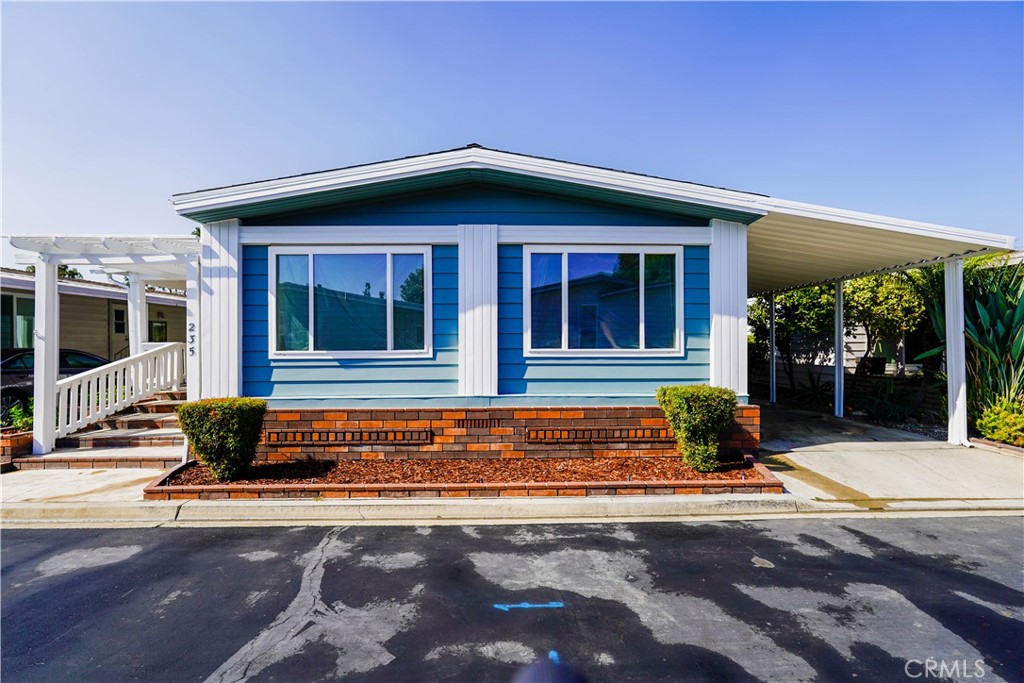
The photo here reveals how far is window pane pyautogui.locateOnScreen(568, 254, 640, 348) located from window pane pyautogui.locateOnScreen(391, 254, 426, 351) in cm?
209

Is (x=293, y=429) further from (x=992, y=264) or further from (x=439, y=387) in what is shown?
(x=992, y=264)

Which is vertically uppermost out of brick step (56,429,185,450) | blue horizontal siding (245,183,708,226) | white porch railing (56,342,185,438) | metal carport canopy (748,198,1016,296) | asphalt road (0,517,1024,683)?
blue horizontal siding (245,183,708,226)

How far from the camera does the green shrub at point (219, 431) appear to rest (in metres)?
4.99

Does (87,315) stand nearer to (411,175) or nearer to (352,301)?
(352,301)

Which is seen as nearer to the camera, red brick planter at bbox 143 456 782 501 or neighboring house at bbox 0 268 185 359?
red brick planter at bbox 143 456 782 501

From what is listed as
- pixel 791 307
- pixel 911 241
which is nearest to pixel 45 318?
pixel 911 241

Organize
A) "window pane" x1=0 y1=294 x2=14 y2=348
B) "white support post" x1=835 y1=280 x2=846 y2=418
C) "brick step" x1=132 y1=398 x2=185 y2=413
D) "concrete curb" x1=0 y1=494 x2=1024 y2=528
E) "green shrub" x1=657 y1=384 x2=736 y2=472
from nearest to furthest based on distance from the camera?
"concrete curb" x1=0 y1=494 x2=1024 y2=528, "green shrub" x1=657 y1=384 x2=736 y2=472, "brick step" x1=132 y1=398 x2=185 y2=413, "white support post" x1=835 y1=280 x2=846 y2=418, "window pane" x1=0 y1=294 x2=14 y2=348

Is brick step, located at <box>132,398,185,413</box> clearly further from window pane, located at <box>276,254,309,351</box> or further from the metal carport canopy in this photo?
the metal carport canopy

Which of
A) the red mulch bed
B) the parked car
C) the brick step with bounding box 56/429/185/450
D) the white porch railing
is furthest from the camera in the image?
the parked car

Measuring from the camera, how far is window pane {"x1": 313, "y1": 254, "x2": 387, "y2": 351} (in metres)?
6.31

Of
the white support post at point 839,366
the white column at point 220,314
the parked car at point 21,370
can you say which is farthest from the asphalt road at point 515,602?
the white support post at point 839,366

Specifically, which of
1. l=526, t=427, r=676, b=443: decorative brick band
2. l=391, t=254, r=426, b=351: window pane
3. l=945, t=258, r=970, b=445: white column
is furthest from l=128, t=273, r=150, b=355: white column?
l=945, t=258, r=970, b=445: white column

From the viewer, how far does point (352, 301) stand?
20.7ft

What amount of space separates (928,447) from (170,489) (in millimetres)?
10427
